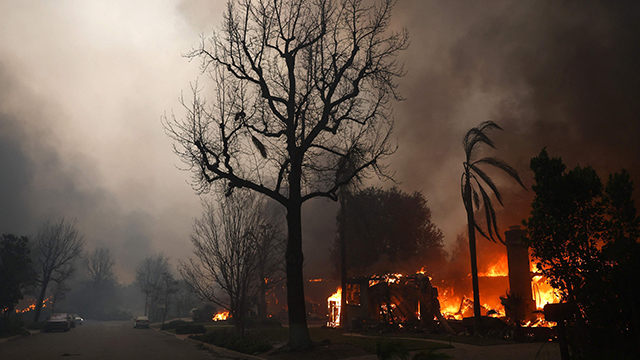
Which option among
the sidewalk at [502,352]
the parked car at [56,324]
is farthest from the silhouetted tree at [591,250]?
the parked car at [56,324]

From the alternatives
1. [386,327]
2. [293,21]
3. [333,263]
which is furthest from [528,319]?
[333,263]

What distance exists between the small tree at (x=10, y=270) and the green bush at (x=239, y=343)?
609 inches

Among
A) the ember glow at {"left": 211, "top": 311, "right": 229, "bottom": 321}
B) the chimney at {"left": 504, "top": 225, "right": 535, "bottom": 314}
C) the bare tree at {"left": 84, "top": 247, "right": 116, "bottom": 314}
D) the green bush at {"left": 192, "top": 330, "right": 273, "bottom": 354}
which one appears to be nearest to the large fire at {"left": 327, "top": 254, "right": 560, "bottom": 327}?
the chimney at {"left": 504, "top": 225, "right": 535, "bottom": 314}

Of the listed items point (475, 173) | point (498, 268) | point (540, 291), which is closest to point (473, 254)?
point (475, 173)

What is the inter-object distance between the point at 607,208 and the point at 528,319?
17.0m

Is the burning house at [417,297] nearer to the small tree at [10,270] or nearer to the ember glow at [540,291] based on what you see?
the ember glow at [540,291]

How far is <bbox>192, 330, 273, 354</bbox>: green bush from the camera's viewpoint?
14445mm

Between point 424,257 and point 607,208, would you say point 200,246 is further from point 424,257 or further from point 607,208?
point 424,257

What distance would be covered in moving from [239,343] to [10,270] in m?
22.0

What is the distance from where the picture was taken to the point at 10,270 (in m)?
28.3

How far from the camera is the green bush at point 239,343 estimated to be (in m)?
14.4

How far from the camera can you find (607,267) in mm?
7203

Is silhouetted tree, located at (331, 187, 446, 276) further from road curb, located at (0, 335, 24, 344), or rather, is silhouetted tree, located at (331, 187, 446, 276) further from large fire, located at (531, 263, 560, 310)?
road curb, located at (0, 335, 24, 344)

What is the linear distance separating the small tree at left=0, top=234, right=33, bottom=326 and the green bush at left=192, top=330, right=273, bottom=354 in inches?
609
